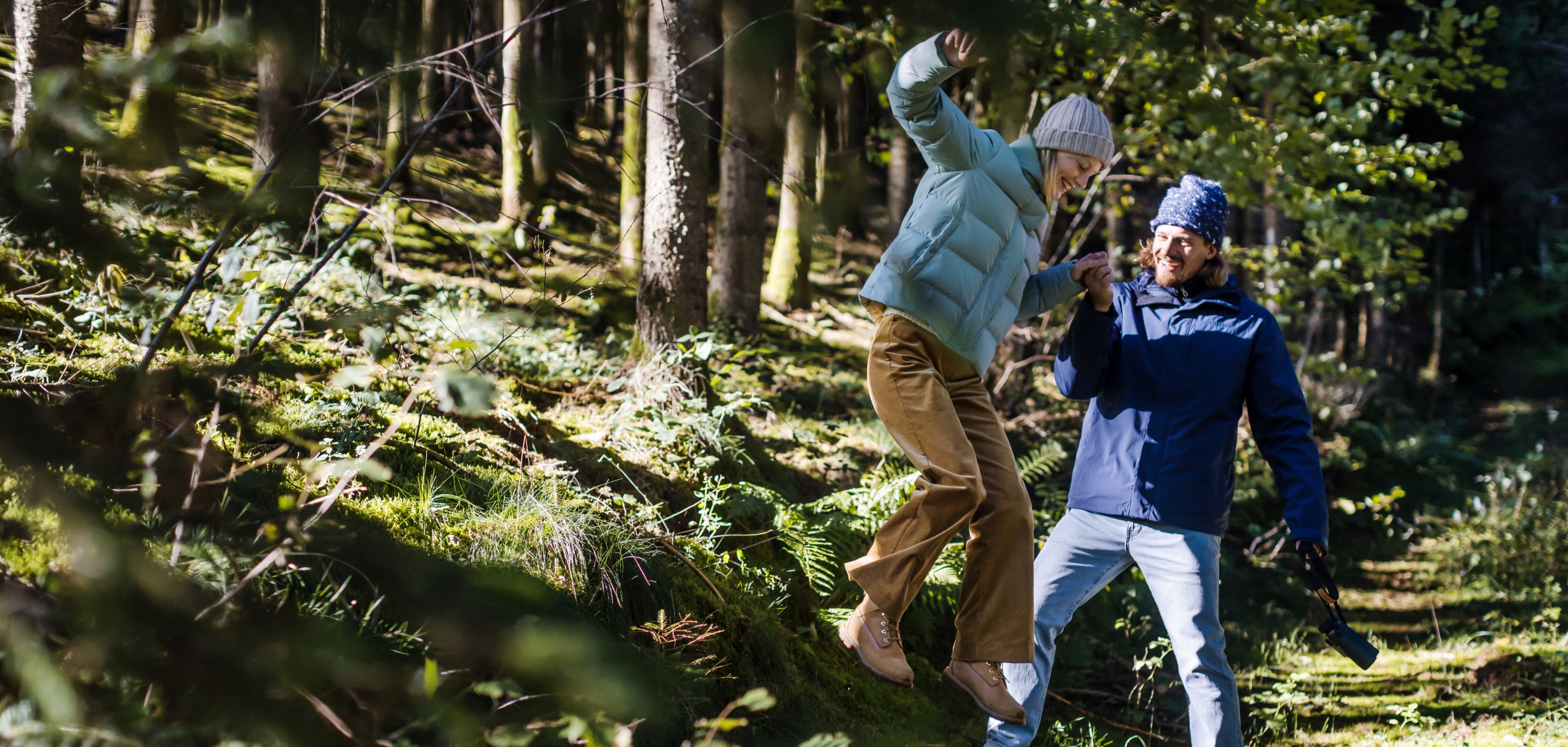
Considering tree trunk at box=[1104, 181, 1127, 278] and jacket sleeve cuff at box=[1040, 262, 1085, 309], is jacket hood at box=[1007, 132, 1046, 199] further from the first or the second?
tree trunk at box=[1104, 181, 1127, 278]

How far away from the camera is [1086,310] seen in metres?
3.71

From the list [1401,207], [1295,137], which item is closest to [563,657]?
[1295,137]

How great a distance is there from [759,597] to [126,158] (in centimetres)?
306

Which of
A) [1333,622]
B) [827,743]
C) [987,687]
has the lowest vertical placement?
[987,687]

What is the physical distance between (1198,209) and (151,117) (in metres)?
3.43

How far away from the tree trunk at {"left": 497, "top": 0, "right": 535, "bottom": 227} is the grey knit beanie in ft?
5.51

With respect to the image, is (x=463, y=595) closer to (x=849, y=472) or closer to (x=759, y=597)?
(x=759, y=597)

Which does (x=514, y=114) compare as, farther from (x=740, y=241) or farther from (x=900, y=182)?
(x=900, y=182)

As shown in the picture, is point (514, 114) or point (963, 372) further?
point (963, 372)

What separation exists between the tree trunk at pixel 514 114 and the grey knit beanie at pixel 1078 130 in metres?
1.68

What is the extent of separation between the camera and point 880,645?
10.5 feet

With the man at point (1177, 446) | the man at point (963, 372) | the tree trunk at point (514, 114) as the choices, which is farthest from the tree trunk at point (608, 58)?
the man at point (1177, 446)

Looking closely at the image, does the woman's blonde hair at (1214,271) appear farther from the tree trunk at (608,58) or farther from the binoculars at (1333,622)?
the tree trunk at (608,58)

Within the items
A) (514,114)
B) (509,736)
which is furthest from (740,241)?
(509,736)
